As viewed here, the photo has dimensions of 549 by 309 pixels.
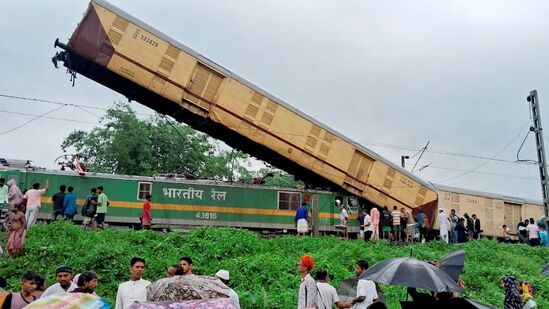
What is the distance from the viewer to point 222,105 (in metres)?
17.7

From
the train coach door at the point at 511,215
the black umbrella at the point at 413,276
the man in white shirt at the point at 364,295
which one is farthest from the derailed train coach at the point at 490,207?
the black umbrella at the point at 413,276

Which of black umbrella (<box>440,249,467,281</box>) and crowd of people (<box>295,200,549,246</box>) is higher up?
crowd of people (<box>295,200,549,246</box>)

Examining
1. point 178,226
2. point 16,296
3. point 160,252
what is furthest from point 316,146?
point 16,296

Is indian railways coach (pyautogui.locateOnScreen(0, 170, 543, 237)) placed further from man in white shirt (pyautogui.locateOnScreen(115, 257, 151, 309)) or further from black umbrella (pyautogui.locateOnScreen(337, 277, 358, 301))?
man in white shirt (pyautogui.locateOnScreen(115, 257, 151, 309))

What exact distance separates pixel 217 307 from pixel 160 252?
9.67 m

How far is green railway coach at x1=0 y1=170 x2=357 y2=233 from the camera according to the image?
1822 centimetres

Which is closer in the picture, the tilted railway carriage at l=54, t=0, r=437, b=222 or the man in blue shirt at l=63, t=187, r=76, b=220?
the man in blue shirt at l=63, t=187, r=76, b=220

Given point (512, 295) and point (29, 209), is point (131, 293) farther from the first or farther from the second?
point (29, 209)

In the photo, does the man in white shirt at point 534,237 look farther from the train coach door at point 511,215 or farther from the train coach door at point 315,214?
the train coach door at point 315,214

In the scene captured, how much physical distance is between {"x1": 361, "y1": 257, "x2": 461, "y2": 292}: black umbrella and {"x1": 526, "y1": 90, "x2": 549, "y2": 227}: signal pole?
49.5 feet

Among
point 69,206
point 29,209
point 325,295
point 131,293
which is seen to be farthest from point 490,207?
point 131,293

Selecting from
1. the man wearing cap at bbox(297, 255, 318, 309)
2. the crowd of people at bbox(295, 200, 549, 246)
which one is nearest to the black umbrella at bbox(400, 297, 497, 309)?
the man wearing cap at bbox(297, 255, 318, 309)

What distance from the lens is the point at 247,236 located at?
14180mm

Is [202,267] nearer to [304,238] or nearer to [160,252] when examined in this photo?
[160,252]
